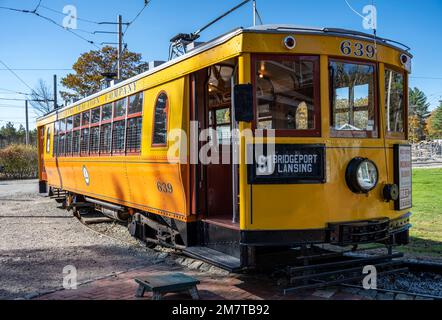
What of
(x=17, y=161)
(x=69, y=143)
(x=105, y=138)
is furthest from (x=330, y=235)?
(x=17, y=161)

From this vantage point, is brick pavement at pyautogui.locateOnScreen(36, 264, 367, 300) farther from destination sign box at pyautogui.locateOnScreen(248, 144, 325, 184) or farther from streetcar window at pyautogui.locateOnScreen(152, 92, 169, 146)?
streetcar window at pyautogui.locateOnScreen(152, 92, 169, 146)

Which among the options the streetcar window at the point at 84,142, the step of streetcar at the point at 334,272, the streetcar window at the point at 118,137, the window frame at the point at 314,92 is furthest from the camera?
the streetcar window at the point at 84,142

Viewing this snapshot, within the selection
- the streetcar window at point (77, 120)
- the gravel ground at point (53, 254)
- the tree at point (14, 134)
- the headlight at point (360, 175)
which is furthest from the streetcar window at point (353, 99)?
the tree at point (14, 134)

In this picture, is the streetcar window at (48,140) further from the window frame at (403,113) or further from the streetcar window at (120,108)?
the window frame at (403,113)

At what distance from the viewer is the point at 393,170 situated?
5.81 m

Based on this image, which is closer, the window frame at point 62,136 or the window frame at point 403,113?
the window frame at point 403,113

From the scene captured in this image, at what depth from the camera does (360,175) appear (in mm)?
5324

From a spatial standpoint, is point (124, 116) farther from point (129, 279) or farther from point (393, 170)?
point (393, 170)

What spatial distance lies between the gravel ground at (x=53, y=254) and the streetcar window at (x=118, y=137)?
177cm

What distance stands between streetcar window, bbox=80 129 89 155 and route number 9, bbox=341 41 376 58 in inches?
279

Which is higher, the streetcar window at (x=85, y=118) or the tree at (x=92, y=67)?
the tree at (x=92, y=67)

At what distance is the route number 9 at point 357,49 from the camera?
5.40 meters
